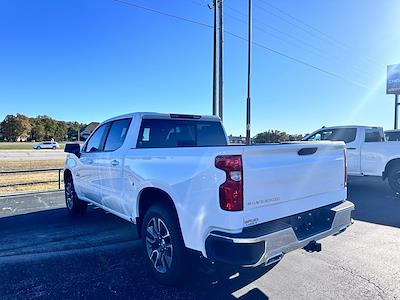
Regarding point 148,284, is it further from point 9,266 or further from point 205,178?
point 9,266

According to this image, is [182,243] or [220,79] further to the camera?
[220,79]

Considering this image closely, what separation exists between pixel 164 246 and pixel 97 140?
2.92 m

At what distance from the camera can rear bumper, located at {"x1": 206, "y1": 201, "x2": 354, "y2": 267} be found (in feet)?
8.73

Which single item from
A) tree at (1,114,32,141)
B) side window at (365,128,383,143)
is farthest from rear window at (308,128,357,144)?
tree at (1,114,32,141)

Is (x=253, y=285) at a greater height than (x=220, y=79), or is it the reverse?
(x=220, y=79)

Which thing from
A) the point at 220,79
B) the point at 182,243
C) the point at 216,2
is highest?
the point at 216,2

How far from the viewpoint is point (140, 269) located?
13.3 feet

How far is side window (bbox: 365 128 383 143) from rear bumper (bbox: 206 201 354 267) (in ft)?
25.1

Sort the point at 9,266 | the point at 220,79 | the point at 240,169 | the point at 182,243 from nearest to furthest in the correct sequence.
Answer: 1. the point at 240,169
2. the point at 182,243
3. the point at 9,266
4. the point at 220,79

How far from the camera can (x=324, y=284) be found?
356 centimetres

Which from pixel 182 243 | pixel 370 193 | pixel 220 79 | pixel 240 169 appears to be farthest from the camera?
pixel 220 79

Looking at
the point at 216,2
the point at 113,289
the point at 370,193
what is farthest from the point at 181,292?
the point at 216,2

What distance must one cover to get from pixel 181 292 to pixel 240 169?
5.23 feet

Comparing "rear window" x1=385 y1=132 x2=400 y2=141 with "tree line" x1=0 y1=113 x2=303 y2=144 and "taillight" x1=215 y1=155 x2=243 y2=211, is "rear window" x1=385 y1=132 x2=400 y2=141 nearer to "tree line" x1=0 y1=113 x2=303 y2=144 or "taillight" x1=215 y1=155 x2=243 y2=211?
"taillight" x1=215 y1=155 x2=243 y2=211
